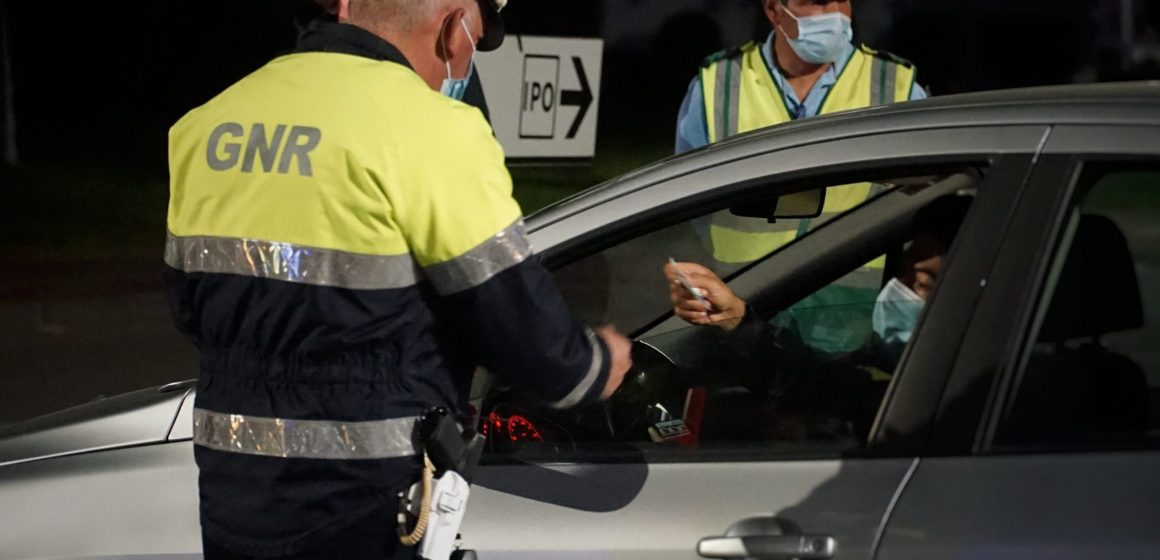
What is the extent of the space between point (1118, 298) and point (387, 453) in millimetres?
1122

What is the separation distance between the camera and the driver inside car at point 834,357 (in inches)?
96.0

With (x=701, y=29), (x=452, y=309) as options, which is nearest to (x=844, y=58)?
(x=701, y=29)

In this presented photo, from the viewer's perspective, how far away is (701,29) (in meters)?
8.20

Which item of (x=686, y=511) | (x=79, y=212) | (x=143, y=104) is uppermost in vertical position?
(x=686, y=511)

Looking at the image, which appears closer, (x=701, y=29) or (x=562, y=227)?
(x=562, y=227)

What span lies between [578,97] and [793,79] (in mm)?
1322

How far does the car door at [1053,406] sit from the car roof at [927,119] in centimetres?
5

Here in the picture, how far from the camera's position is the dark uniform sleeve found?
213 centimetres

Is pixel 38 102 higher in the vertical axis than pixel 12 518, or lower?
lower

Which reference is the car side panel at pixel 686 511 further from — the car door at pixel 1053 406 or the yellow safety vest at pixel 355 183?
the yellow safety vest at pixel 355 183

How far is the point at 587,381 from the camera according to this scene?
2.24m

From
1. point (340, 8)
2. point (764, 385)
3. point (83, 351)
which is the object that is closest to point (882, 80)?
point (764, 385)

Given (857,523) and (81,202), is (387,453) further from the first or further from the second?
(81,202)

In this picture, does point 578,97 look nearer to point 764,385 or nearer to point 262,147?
point 764,385
